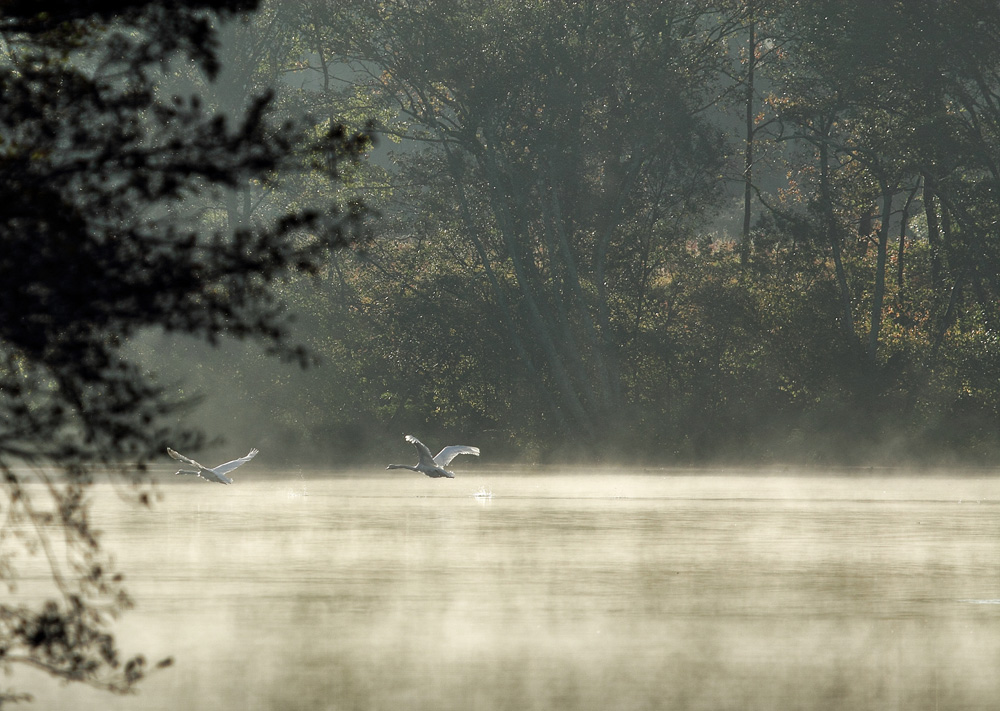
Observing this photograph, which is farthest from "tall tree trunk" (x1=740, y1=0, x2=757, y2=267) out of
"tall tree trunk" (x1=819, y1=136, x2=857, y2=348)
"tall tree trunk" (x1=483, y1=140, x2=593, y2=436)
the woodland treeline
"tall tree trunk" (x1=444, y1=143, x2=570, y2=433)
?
"tall tree trunk" (x1=444, y1=143, x2=570, y2=433)

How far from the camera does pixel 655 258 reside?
5169 cm

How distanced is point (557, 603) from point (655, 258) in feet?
107

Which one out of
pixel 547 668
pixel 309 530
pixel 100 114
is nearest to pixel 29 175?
pixel 100 114

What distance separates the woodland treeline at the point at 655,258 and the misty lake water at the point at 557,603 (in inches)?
569

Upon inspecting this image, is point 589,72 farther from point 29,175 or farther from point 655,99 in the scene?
point 29,175

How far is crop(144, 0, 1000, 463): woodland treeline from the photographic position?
160 ft

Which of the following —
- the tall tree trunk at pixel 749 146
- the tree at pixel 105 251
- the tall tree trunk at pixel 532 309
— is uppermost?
the tall tree trunk at pixel 749 146

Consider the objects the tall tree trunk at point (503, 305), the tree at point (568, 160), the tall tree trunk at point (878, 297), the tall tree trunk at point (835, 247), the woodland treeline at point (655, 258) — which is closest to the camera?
the woodland treeline at point (655, 258)

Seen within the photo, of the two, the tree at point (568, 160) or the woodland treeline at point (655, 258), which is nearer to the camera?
the woodland treeline at point (655, 258)

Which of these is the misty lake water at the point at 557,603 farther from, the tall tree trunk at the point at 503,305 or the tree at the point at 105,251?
the tall tree trunk at the point at 503,305

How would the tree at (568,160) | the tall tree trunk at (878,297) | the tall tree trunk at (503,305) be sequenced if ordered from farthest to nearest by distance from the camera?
the tall tree trunk at (503,305)
the tree at (568,160)
the tall tree trunk at (878,297)

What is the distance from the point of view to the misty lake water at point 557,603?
587 inches

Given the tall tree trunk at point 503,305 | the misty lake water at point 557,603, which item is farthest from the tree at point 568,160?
the misty lake water at point 557,603

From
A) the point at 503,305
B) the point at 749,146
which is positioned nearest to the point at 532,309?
the point at 503,305
